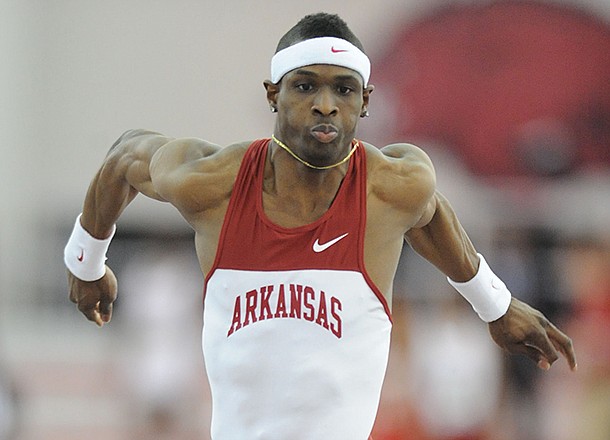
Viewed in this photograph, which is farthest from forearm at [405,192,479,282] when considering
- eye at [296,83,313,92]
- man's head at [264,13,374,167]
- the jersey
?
eye at [296,83,313,92]

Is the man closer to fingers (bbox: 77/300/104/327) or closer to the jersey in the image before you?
the jersey

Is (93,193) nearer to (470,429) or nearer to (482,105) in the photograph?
(470,429)

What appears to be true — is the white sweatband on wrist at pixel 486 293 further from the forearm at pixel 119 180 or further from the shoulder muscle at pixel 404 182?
the forearm at pixel 119 180

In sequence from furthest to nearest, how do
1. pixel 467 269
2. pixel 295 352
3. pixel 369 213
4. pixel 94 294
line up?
pixel 94 294 → pixel 467 269 → pixel 369 213 → pixel 295 352

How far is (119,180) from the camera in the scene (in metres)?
4.45

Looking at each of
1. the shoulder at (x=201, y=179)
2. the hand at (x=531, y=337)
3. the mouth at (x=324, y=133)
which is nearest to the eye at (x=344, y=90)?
the mouth at (x=324, y=133)

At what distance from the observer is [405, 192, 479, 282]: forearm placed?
4359 millimetres

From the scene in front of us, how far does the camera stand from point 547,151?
41.0 ft

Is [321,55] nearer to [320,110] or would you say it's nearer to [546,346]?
[320,110]

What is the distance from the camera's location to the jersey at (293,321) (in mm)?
3885

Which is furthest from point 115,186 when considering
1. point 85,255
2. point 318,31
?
point 318,31

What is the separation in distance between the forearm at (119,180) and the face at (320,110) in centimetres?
57

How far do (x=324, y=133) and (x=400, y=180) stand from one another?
35 centimetres

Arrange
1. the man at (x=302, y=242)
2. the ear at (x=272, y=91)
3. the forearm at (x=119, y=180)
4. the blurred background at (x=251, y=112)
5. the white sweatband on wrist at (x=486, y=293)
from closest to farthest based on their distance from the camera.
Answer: the man at (x=302, y=242)
the ear at (x=272, y=91)
the forearm at (x=119, y=180)
the white sweatband on wrist at (x=486, y=293)
the blurred background at (x=251, y=112)
